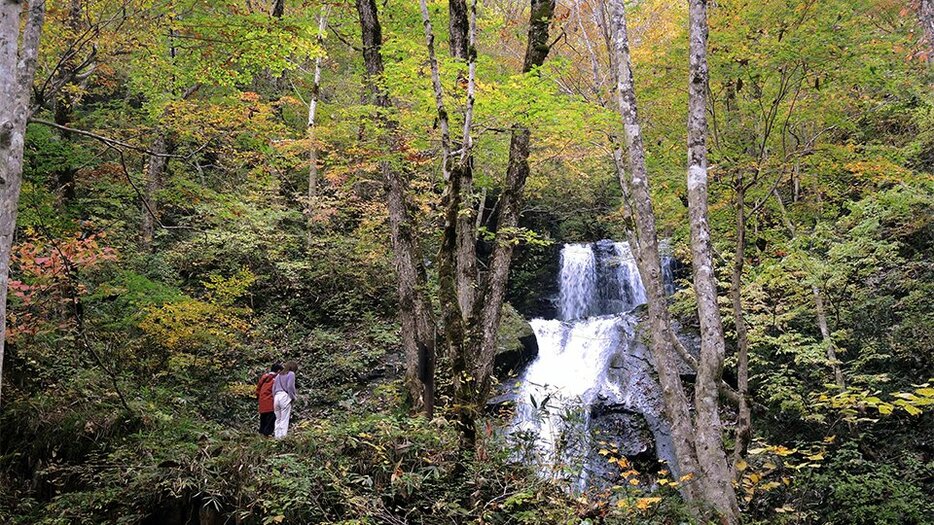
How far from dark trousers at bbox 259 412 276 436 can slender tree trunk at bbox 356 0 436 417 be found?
7.44ft

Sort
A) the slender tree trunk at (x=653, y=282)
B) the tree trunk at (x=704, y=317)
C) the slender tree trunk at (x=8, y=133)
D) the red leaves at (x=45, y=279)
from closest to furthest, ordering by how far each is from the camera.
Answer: the slender tree trunk at (x=8, y=133)
the tree trunk at (x=704, y=317)
the slender tree trunk at (x=653, y=282)
the red leaves at (x=45, y=279)

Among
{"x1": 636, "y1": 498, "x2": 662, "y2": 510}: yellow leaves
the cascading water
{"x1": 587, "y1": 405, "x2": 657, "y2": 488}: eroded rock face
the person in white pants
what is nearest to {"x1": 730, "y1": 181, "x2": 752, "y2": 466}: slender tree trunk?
{"x1": 636, "y1": 498, "x2": 662, "y2": 510}: yellow leaves

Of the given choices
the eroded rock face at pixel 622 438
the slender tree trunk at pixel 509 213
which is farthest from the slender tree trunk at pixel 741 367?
the eroded rock face at pixel 622 438

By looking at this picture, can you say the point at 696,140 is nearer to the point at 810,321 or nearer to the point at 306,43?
→ the point at 306,43

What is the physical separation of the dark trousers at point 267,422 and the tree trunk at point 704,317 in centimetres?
625

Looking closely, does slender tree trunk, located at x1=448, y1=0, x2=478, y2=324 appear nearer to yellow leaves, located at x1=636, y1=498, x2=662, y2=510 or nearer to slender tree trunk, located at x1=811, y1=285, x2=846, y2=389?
yellow leaves, located at x1=636, y1=498, x2=662, y2=510

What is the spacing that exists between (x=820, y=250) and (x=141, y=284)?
519 inches

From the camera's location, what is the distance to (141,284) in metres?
8.61

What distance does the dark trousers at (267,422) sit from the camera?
332 inches

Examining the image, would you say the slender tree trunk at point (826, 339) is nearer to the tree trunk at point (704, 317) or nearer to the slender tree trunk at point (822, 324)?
the slender tree trunk at point (822, 324)

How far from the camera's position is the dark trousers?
27.7 feet

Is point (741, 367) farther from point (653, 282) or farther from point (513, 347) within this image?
point (513, 347)

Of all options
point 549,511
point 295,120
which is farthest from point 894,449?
point 295,120

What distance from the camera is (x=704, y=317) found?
18.6 ft
